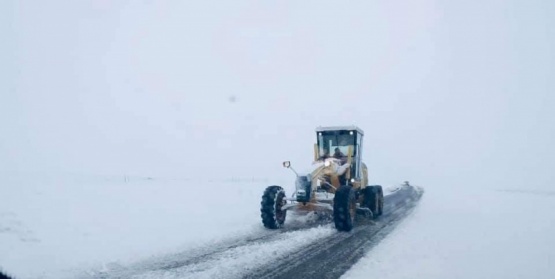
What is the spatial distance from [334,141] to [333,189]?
7.59 ft

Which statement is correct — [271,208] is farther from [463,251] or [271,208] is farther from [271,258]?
[463,251]

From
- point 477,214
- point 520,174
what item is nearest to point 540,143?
point 520,174

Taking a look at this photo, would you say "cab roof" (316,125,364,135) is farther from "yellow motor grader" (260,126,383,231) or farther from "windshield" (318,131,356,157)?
"windshield" (318,131,356,157)

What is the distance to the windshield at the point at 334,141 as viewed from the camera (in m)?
15.1

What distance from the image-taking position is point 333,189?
13.5 m

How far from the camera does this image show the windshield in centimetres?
1508

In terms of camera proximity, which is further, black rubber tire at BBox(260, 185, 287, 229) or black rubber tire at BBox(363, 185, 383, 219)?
black rubber tire at BBox(363, 185, 383, 219)

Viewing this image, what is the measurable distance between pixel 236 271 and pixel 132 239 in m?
4.17

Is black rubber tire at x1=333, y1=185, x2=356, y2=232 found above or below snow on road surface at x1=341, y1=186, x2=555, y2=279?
above

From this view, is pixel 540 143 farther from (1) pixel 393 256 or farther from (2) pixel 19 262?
(2) pixel 19 262

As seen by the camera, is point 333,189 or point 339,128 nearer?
point 333,189

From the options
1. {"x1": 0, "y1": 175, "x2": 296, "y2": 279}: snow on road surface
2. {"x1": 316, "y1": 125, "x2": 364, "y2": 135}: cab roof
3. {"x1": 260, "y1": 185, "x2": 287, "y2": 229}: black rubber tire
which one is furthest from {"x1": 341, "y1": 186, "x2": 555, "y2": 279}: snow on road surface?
{"x1": 0, "y1": 175, "x2": 296, "y2": 279}: snow on road surface

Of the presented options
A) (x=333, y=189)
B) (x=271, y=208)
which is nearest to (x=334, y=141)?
(x=333, y=189)

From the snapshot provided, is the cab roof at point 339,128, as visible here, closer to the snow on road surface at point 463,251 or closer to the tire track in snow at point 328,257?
the snow on road surface at point 463,251
